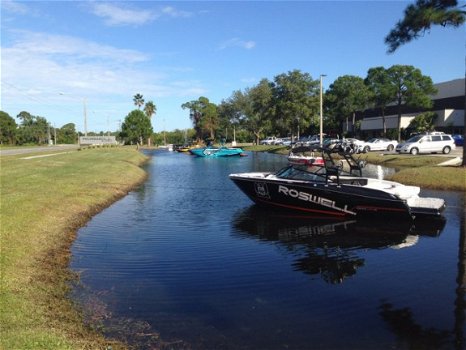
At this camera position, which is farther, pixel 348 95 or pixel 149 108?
pixel 149 108

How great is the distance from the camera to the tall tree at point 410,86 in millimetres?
66000

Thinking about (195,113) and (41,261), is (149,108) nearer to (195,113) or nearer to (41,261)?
(195,113)

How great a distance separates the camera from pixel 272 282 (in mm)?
9383

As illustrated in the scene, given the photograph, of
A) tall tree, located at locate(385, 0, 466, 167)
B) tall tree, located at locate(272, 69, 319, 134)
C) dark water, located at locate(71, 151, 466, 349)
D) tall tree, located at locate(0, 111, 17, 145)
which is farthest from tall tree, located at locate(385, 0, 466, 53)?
tall tree, located at locate(0, 111, 17, 145)

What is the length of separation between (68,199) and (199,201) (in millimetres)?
5966

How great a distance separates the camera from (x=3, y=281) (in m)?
8.05

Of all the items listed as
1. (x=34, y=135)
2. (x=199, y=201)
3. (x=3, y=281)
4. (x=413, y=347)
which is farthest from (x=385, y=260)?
(x=34, y=135)

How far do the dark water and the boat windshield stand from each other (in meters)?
1.61

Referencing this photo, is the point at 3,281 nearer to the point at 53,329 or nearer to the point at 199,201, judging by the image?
the point at 53,329

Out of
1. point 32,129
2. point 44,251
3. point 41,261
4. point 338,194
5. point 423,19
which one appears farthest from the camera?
point 32,129

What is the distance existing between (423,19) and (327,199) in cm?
1348

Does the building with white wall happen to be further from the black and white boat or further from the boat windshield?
the boat windshield

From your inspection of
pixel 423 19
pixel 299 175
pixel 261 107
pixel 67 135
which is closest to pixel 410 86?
pixel 261 107

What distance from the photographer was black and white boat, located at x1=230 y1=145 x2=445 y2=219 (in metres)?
15.1
